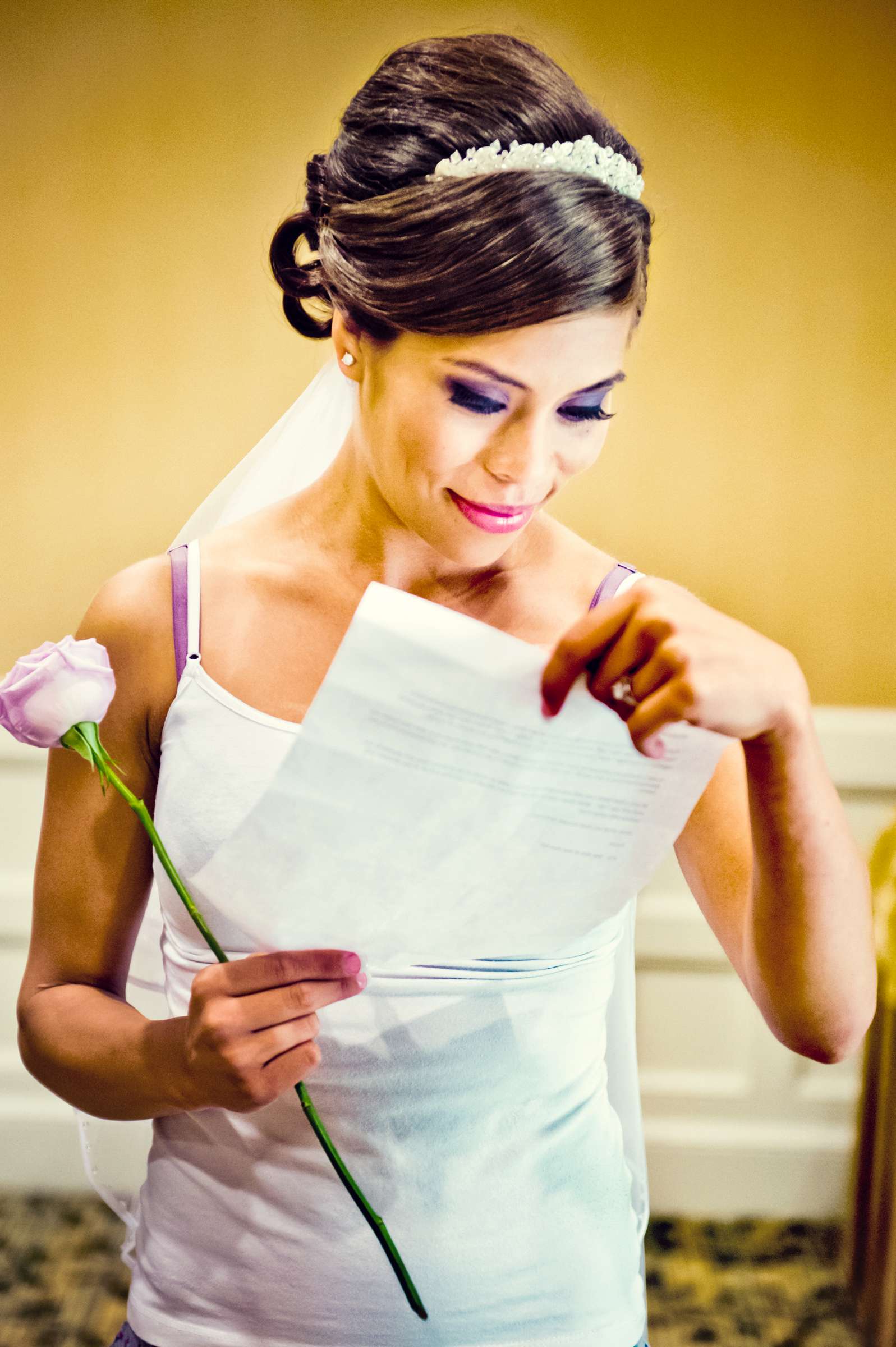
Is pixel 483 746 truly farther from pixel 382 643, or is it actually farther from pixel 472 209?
pixel 472 209

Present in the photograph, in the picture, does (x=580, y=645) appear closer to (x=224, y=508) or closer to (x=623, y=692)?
(x=623, y=692)

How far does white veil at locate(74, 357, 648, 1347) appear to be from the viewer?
1.05 m

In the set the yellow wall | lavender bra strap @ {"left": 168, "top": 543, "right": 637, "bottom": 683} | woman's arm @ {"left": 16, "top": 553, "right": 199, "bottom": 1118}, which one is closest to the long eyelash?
lavender bra strap @ {"left": 168, "top": 543, "right": 637, "bottom": 683}

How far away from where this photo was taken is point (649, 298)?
188 cm

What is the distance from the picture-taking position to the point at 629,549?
→ 2.03m

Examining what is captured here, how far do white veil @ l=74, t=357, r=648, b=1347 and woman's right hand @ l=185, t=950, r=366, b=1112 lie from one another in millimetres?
→ 394

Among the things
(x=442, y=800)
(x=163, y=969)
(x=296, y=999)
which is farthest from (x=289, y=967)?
(x=163, y=969)

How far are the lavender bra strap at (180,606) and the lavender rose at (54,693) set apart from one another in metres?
0.23

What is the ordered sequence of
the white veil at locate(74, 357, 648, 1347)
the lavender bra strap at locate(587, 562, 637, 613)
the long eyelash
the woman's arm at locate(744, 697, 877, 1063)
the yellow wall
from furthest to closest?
the yellow wall < the white veil at locate(74, 357, 648, 1347) < the lavender bra strap at locate(587, 562, 637, 613) < the long eyelash < the woman's arm at locate(744, 697, 877, 1063)

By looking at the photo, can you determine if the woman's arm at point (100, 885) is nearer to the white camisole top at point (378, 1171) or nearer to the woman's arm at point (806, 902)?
the white camisole top at point (378, 1171)

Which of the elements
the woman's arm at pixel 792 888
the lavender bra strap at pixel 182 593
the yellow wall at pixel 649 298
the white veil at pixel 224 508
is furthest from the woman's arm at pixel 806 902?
the yellow wall at pixel 649 298

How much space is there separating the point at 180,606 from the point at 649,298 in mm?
1317

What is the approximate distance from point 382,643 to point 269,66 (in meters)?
1.68

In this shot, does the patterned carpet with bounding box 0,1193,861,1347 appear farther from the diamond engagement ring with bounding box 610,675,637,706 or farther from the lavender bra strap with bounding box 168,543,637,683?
the diamond engagement ring with bounding box 610,675,637,706
